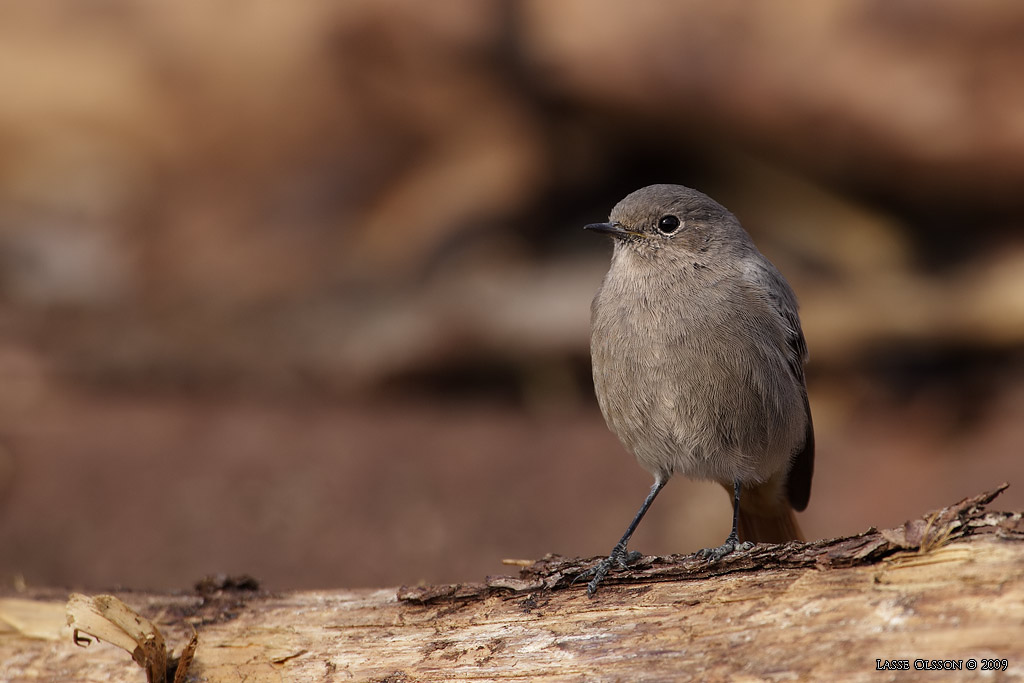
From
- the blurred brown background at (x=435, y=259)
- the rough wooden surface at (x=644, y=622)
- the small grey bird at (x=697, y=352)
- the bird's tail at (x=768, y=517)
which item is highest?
the blurred brown background at (x=435, y=259)

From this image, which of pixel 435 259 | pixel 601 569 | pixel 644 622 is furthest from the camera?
pixel 435 259

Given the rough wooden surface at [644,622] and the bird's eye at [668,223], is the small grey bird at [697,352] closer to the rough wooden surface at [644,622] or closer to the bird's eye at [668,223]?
the bird's eye at [668,223]

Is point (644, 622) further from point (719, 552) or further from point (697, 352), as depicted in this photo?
point (697, 352)

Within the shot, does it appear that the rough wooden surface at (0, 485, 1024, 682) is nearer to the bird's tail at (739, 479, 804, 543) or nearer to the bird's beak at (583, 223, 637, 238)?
the bird's tail at (739, 479, 804, 543)

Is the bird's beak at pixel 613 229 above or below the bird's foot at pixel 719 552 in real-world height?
above

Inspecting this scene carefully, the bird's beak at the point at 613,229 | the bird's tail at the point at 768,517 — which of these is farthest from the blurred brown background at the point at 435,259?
the bird's beak at the point at 613,229

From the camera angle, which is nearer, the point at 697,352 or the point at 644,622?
the point at 644,622

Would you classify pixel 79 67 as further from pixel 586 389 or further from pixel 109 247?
pixel 586 389

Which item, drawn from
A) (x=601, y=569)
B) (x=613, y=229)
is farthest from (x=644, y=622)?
(x=613, y=229)
